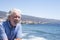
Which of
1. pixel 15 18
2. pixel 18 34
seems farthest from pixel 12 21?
pixel 18 34

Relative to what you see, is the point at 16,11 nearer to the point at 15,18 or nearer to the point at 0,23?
the point at 15,18

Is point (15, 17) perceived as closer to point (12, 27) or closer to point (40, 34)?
point (12, 27)

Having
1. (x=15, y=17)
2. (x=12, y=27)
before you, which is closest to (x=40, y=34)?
(x=12, y=27)

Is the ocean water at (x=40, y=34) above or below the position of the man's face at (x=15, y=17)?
below

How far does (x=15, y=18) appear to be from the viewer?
2594mm

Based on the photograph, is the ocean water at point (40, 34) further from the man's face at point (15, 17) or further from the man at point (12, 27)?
the man's face at point (15, 17)

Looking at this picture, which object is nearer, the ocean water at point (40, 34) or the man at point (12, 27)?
the man at point (12, 27)

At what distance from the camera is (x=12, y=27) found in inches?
108

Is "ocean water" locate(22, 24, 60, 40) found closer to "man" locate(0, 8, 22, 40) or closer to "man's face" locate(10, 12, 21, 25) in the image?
"man" locate(0, 8, 22, 40)

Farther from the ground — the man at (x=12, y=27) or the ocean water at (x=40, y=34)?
the man at (x=12, y=27)

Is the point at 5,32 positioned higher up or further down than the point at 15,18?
further down

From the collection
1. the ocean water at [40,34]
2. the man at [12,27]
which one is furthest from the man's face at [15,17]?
the ocean water at [40,34]

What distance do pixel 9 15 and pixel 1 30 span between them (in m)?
0.25

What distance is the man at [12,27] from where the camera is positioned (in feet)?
8.50
